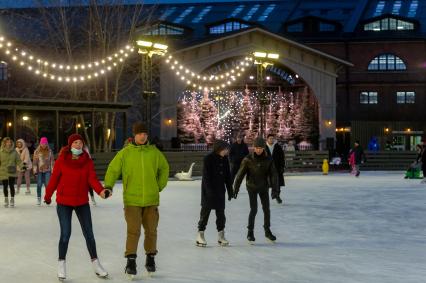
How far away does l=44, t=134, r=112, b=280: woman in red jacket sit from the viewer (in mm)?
7523

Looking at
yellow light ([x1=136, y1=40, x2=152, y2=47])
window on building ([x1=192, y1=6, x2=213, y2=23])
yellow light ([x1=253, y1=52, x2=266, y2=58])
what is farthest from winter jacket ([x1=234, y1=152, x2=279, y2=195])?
window on building ([x1=192, y1=6, x2=213, y2=23])

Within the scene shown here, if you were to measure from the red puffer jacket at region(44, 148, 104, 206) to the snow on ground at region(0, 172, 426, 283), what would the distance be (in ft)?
2.87

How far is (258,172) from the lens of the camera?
10422mm

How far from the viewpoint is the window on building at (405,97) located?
47719 mm

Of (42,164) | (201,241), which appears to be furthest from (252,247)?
(42,164)

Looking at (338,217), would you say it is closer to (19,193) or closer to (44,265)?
(44,265)

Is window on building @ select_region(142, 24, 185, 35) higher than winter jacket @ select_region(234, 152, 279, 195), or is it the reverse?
window on building @ select_region(142, 24, 185, 35)

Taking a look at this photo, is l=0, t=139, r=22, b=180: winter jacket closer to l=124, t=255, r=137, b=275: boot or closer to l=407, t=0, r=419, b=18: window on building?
l=124, t=255, r=137, b=275: boot

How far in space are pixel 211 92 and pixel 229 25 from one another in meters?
7.91

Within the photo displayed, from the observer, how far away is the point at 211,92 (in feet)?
143

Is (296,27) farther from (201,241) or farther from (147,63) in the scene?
(201,241)

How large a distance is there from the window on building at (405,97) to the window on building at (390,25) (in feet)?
15.6

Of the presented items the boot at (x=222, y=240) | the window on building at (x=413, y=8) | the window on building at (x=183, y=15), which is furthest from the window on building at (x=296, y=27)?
the boot at (x=222, y=240)

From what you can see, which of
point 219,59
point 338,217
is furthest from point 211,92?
point 338,217
